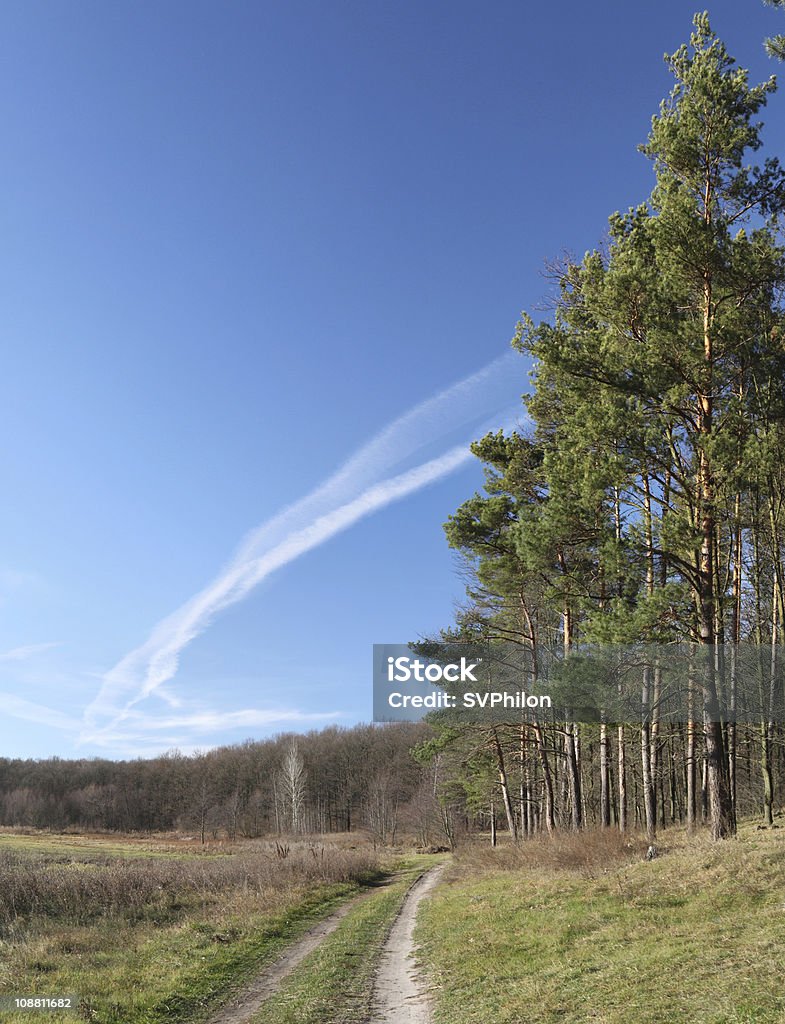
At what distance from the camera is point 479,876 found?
21484 mm

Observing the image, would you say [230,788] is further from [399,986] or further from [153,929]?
[399,986]

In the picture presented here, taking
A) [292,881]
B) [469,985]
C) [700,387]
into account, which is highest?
[700,387]

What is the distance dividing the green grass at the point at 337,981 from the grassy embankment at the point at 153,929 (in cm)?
94

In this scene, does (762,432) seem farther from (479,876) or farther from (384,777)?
(384,777)

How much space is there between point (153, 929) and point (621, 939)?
11340mm

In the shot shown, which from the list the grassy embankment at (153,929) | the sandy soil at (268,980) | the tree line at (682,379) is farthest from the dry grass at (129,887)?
the tree line at (682,379)

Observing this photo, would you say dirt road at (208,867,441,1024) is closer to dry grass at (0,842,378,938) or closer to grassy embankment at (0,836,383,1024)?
grassy embankment at (0,836,383,1024)

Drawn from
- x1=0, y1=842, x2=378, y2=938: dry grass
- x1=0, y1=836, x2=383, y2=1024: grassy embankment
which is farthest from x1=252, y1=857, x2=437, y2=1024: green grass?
x1=0, y1=842, x2=378, y2=938: dry grass

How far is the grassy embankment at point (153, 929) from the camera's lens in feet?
33.9

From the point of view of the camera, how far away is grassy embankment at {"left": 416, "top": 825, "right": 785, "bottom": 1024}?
23.1ft

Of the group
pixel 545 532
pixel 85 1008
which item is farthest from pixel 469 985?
pixel 545 532

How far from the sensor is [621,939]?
9984 mm

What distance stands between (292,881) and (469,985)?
15727 millimetres

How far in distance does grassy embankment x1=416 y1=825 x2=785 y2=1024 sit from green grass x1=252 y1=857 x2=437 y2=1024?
101cm
